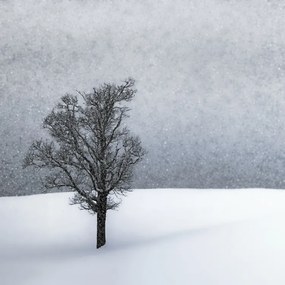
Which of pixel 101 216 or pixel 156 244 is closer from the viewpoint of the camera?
pixel 156 244

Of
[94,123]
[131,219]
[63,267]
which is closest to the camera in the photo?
[63,267]

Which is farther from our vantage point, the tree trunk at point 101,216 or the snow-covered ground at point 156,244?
the tree trunk at point 101,216

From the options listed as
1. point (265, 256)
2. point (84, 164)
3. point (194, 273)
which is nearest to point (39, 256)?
point (84, 164)

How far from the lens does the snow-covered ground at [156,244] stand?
1798cm

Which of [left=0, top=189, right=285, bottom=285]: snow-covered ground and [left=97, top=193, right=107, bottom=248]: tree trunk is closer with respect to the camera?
[left=0, top=189, right=285, bottom=285]: snow-covered ground

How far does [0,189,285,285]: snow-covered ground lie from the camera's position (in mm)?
17978

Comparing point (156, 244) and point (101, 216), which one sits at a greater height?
point (101, 216)

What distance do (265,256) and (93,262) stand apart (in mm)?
6513

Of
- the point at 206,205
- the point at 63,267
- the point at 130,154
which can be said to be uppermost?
the point at 130,154

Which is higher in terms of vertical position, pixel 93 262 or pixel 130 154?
pixel 130 154

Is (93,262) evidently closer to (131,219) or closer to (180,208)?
(131,219)

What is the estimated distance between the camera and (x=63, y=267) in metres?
20.8

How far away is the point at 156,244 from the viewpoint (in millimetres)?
21922

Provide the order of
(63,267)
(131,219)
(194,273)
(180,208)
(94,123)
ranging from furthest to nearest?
(180,208)
(131,219)
(94,123)
(63,267)
(194,273)
